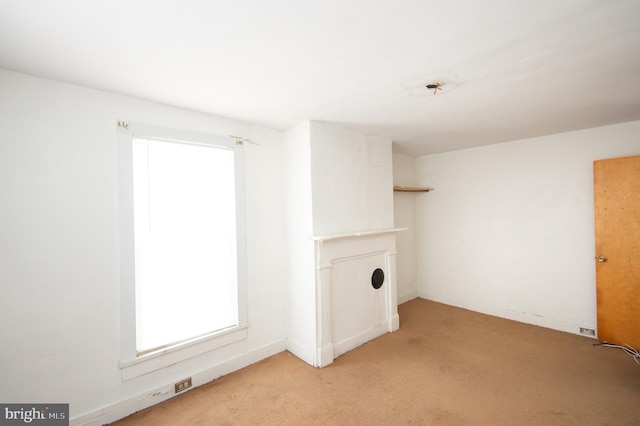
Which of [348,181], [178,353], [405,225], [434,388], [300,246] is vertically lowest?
[434,388]

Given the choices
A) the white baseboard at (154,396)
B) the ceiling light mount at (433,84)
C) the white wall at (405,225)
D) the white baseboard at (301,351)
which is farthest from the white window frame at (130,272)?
the white wall at (405,225)

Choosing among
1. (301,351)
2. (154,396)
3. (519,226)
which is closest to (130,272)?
(154,396)

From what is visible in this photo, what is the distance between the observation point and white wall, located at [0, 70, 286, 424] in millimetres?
1770

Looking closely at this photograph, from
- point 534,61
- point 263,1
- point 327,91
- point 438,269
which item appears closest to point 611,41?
point 534,61

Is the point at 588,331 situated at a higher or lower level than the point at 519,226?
lower

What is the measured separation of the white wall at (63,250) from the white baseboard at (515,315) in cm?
403

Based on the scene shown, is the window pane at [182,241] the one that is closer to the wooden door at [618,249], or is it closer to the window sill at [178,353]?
the window sill at [178,353]

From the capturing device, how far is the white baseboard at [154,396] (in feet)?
6.53

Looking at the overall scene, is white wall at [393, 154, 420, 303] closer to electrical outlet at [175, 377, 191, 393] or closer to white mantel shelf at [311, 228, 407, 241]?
white mantel shelf at [311, 228, 407, 241]

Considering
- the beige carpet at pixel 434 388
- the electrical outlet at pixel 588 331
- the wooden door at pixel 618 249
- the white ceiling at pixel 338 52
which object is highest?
the white ceiling at pixel 338 52

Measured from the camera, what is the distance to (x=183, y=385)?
238 cm

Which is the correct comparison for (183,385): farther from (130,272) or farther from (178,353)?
(130,272)

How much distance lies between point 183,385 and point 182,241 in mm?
1258

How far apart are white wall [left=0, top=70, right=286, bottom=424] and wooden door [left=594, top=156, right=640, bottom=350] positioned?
4.59m
